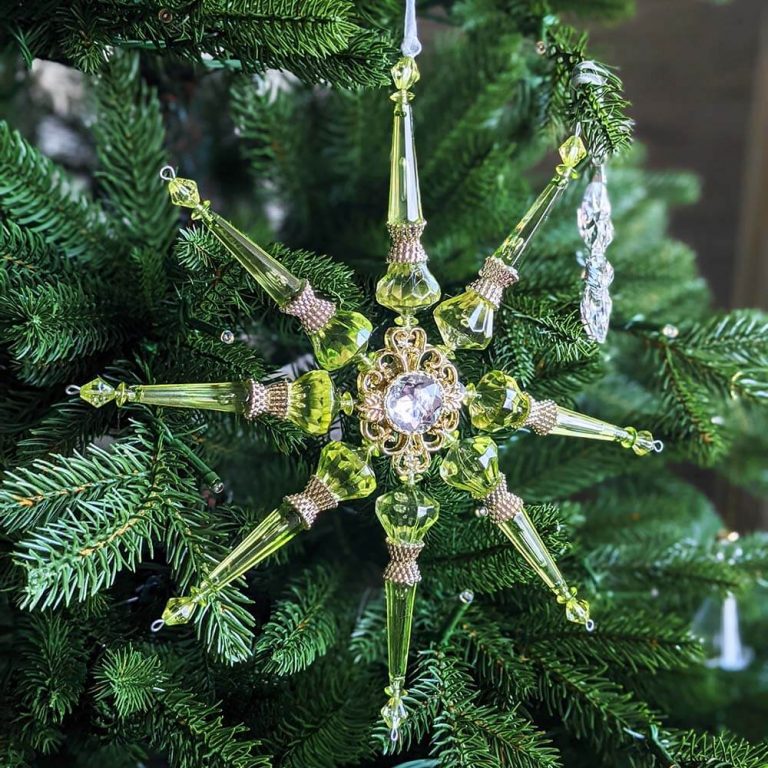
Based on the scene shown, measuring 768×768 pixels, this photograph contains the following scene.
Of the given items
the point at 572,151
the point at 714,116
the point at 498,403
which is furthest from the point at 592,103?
the point at 714,116

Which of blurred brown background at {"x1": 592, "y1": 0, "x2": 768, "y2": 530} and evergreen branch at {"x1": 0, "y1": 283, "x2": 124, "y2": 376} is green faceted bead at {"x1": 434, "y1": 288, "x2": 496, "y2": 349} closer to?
evergreen branch at {"x1": 0, "y1": 283, "x2": 124, "y2": 376}

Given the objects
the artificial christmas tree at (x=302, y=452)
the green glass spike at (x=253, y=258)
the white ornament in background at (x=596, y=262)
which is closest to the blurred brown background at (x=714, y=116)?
the artificial christmas tree at (x=302, y=452)

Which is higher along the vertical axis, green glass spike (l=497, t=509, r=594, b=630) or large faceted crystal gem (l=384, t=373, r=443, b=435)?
large faceted crystal gem (l=384, t=373, r=443, b=435)

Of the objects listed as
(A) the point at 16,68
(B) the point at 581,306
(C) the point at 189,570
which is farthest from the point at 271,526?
(A) the point at 16,68

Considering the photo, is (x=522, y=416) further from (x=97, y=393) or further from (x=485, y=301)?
(x=97, y=393)

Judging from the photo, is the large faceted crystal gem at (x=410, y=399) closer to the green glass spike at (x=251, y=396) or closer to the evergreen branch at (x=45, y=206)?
the green glass spike at (x=251, y=396)

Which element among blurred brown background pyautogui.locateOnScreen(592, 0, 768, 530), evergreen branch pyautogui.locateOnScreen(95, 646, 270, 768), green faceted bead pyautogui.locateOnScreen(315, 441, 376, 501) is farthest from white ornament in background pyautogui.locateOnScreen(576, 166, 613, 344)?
→ blurred brown background pyautogui.locateOnScreen(592, 0, 768, 530)

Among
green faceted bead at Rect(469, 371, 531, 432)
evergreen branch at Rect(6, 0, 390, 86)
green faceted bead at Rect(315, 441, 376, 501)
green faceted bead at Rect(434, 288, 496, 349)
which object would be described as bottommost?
green faceted bead at Rect(315, 441, 376, 501)
